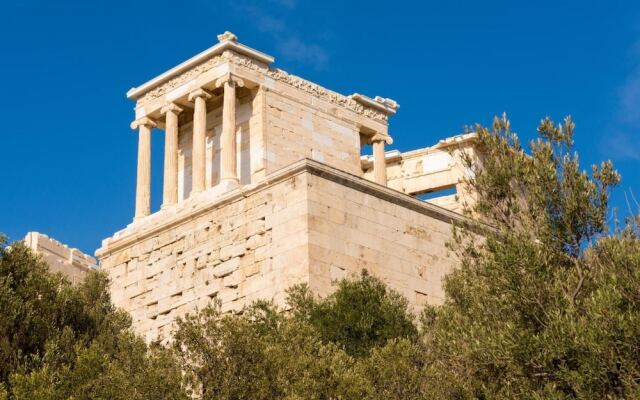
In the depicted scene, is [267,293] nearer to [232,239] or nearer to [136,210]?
[232,239]

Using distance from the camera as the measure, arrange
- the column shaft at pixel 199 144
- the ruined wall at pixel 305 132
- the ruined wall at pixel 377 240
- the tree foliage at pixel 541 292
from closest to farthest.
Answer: the tree foliage at pixel 541 292, the ruined wall at pixel 377 240, the column shaft at pixel 199 144, the ruined wall at pixel 305 132

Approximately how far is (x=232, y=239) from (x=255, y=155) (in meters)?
7.86

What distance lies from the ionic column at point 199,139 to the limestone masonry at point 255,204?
0.03 metres

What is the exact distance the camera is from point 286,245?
21.3 meters

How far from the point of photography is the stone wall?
21.2 metres

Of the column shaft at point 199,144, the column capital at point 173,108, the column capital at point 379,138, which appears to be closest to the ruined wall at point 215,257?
the column shaft at point 199,144

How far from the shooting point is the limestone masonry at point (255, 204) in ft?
70.7

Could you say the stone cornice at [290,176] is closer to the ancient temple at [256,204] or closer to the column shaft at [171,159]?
the ancient temple at [256,204]

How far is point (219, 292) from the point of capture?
2228 centimetres

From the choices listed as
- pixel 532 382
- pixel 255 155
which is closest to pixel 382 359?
pixel 532 382

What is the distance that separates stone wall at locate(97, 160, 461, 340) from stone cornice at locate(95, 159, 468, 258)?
2cm

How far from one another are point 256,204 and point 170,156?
900cm

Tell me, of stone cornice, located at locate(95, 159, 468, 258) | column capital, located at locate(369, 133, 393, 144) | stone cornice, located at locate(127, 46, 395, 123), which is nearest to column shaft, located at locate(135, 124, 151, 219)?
stone cornice, located at locate(127, 46, 395, 123)

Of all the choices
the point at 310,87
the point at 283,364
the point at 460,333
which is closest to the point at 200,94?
the point at 310,87
